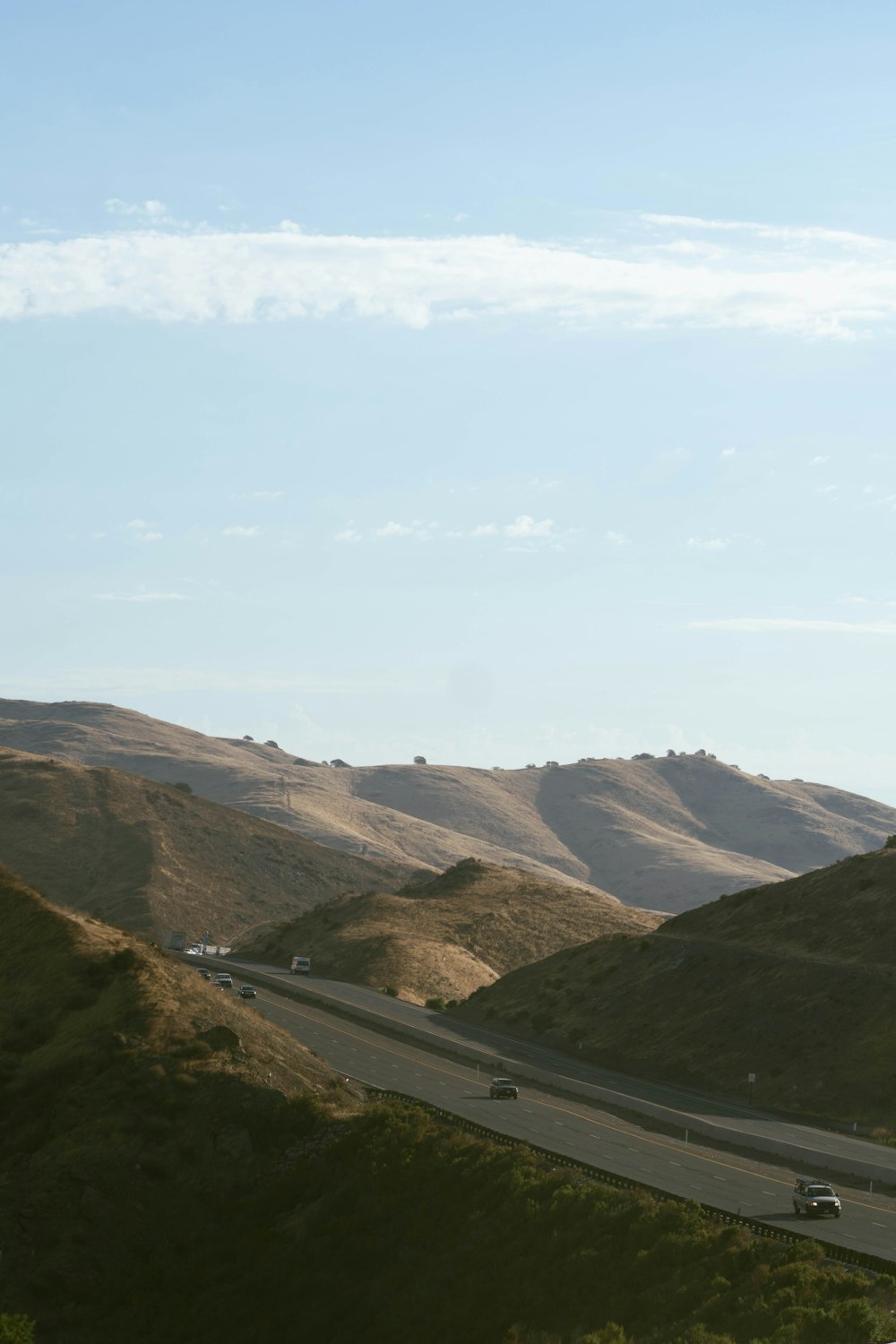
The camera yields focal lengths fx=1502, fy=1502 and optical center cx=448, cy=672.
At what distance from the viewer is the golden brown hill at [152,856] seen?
514 feet

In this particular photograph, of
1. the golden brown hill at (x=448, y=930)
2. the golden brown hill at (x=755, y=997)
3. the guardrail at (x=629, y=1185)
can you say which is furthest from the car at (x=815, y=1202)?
the golden brown hill at (x=448, y=930)

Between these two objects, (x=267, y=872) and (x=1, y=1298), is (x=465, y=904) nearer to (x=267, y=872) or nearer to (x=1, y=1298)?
(x=267, y=872)

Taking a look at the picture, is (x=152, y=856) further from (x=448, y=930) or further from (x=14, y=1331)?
(x=14, y=1331)

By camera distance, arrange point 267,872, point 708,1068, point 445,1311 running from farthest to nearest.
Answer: point 267,872 → point 708,1068 → point 445,1311

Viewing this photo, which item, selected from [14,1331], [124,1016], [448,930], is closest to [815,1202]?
[14,1331]

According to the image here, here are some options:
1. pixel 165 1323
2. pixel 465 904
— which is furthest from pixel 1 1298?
pixel 465 904

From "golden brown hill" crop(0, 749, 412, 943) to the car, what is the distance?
10545 cm

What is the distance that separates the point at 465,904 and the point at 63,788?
63.7 metres

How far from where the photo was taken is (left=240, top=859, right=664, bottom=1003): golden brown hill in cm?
12138

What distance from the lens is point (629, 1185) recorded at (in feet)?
160

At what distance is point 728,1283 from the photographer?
3962 cm

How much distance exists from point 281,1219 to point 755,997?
4281cm

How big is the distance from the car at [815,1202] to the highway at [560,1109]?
15.2 inches

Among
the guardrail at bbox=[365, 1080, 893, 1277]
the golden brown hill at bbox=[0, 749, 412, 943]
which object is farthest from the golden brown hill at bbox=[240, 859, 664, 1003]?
the guardrail at bbox=[365, 1080, 893, 1277]
